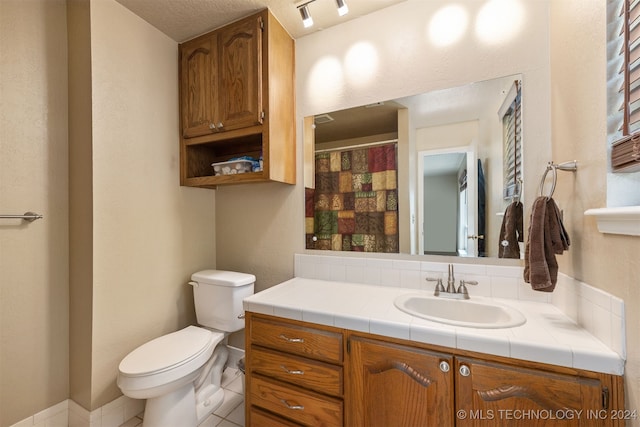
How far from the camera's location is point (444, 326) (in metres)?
0.94

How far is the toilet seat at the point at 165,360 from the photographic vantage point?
1.24 m

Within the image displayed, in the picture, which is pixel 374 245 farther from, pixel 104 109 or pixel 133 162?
pixel 104 109

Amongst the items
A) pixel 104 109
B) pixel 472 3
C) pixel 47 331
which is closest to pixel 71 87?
pixel 104 109

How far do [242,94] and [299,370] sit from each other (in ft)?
5.22

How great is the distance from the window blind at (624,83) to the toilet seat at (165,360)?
1.93 metres

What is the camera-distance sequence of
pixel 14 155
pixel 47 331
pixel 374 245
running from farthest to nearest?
pixel 374 245 < pixel 47 331 < pixel 14 155

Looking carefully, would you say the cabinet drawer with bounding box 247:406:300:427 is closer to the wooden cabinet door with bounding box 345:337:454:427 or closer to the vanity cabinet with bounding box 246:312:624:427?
the vanity cabinet with bounding box 246:312:624:427

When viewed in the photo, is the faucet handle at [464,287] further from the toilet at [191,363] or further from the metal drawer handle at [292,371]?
the toilet at [191,363]

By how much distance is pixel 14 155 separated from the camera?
1.33 meters

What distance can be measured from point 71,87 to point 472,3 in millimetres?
2306

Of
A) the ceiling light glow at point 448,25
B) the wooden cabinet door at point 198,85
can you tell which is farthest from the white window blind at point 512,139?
the wooden cabinet door at point 198,85

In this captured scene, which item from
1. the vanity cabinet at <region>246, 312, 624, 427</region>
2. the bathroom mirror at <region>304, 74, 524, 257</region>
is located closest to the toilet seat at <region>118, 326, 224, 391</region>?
the vanity cabinet at <region>246, 312, 624, 427</region>

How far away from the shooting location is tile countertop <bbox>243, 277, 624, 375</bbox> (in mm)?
768

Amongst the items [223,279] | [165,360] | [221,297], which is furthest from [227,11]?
[165,360]
